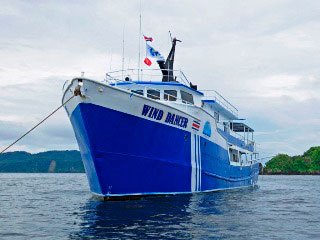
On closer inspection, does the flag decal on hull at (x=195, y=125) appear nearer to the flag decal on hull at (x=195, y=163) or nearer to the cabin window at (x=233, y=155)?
the flag decal on hull at (x=195, y=163)

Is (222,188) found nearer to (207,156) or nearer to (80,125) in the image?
(207,156)

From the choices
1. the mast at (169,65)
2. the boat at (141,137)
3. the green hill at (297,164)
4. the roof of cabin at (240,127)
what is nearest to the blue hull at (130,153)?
the boat at (141,137)

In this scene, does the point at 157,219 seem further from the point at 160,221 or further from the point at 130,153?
the point at 130,153

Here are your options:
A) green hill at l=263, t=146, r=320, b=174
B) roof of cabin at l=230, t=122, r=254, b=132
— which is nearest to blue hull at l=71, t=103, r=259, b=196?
roof of cabin at l=230, t=122, r=254, b=132

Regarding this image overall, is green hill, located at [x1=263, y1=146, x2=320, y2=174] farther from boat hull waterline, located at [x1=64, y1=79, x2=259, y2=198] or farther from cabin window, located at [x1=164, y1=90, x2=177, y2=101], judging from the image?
boat hull waterline, located at [x1=64, y1=79, x2=259, y2=198]

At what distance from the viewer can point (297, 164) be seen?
153 m

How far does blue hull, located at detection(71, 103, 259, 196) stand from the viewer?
1922cm

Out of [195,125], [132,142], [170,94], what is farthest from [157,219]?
[170,94]

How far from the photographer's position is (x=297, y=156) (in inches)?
6225

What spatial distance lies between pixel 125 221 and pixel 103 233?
2232mm

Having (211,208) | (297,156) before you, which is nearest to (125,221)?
(211,208)

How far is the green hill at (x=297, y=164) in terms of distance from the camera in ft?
490

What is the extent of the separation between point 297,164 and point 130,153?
470 feet

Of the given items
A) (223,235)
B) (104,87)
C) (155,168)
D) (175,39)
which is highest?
(175,39)
